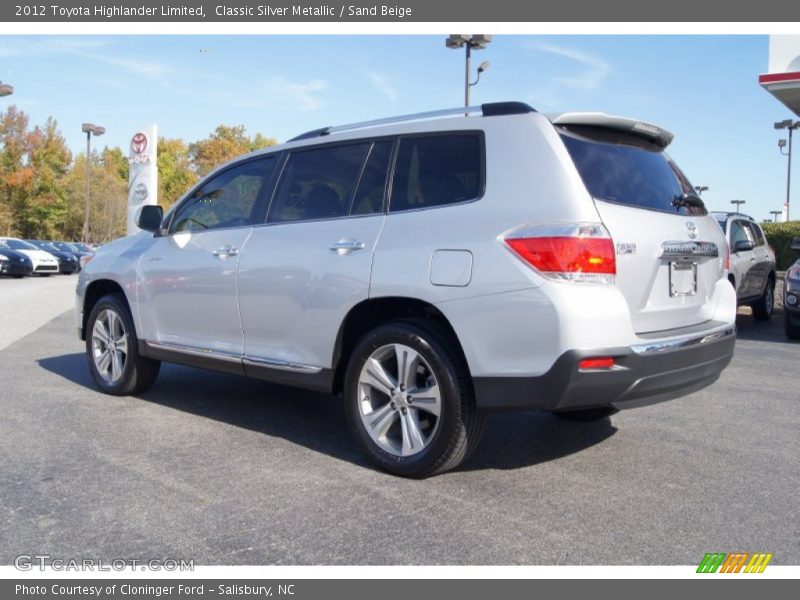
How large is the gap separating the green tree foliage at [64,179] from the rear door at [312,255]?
5203cm

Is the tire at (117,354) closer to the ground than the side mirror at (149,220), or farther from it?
closer to the ground

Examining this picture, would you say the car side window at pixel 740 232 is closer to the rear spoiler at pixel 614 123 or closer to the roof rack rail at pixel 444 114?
the rear spoiler at pixel 614 123

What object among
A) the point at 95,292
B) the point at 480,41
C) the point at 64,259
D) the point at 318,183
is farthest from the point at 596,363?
the point at 64,259

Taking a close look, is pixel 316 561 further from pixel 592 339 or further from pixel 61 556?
pixel 592 339

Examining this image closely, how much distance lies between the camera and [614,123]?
399cm

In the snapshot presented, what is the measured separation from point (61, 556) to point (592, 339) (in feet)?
8.08

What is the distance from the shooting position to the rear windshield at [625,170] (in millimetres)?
3789

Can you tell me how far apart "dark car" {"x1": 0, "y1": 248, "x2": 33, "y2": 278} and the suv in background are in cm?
2423

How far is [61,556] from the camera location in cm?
304

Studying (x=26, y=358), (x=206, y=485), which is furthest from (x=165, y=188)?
(x=206, y=485)

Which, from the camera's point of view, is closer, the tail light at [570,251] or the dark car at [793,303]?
the tail light at [570,251]

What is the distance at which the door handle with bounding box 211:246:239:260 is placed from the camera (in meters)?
5.00

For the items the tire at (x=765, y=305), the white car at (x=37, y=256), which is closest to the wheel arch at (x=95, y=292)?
the tire at (x=765, y=305)

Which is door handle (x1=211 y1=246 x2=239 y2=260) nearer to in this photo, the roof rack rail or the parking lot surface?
the roof rack rail
